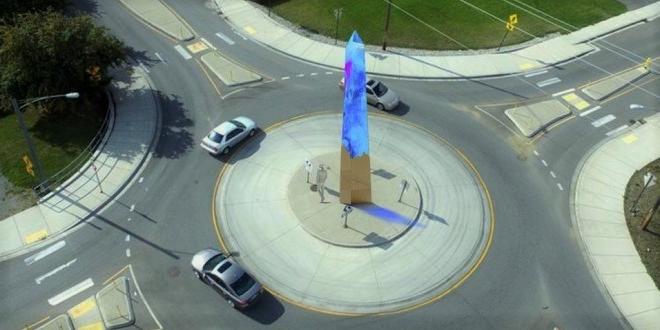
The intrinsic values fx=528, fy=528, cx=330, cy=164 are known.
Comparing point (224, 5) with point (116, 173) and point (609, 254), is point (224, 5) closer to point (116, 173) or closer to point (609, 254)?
point (116, 173)

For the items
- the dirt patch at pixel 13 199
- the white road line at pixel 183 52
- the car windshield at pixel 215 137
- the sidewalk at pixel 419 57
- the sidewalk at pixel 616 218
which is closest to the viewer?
the sidewalk at pixel 616 218

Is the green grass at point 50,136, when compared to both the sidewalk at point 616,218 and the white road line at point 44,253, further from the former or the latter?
the sidewalk at point 616,218

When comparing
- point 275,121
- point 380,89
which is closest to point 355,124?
point 275,121

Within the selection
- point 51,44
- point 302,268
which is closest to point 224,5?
point 51,44

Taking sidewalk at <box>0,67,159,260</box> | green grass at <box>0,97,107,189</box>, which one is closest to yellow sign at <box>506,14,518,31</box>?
sidewalk at <box>0,67,159,260</box>

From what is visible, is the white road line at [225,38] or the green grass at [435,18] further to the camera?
A: the green grass at [435,18]

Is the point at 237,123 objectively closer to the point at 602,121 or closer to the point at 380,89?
the point at 380,89

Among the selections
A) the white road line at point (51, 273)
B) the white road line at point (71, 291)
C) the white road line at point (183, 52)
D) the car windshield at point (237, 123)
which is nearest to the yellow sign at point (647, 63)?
the car windshield at point (237, 123)
